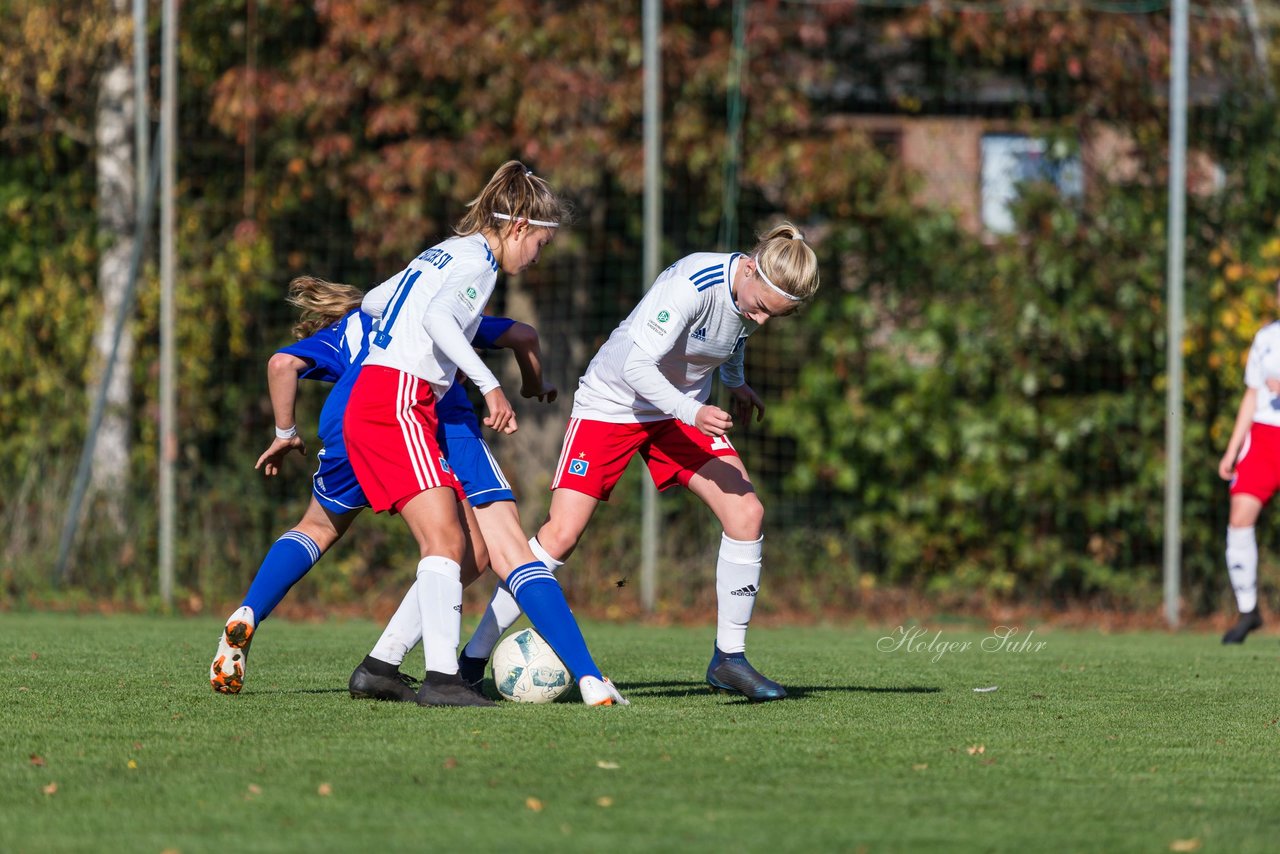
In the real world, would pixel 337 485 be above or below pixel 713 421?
below

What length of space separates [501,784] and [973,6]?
9426 millimetres

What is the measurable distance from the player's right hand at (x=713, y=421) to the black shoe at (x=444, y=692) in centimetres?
118

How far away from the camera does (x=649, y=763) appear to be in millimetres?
4609

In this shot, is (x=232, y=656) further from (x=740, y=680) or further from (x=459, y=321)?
(x=740, y=680)

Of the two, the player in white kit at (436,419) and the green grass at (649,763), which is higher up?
the player in white kit at (436,419)

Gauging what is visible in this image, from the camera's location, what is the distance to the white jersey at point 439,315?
5508mm

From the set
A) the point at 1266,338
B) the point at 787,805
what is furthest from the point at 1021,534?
the point at 787,805

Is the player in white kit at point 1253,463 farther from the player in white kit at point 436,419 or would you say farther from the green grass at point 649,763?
the player in white kit at point 436,419

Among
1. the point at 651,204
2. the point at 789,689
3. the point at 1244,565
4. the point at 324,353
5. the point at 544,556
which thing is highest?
the point at 651,204

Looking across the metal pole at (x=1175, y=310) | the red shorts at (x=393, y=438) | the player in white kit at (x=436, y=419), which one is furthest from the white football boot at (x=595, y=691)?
the metal pole at (x=1175, y=310)

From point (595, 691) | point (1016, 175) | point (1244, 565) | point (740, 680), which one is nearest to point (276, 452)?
point (595, 691)

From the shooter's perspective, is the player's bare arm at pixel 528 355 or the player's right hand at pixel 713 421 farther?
the player's bare arm at pixel 528 355

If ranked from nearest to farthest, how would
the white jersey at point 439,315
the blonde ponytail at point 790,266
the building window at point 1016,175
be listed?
the white jersey at point 439,315 → the blonde ponytail at point 790,266 → the building window at point 1016,175

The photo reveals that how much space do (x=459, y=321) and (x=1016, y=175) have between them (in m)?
7.61
